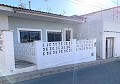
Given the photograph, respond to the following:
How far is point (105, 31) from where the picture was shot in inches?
587

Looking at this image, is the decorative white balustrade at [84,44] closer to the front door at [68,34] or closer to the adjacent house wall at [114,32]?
the adjacent house wall at [114,32]

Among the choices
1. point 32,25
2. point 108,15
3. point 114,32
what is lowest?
point 114,32

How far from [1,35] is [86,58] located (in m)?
7.68

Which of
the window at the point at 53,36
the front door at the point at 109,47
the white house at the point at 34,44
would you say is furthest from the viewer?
the front door at the point at 109,47

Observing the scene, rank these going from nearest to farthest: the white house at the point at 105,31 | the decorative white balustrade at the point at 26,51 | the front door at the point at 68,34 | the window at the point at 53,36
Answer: the decorative white balustrade at the point at 26,51, the window at the point at 53,36, the white house at the point at 105,31, the front door at the point at 68,34

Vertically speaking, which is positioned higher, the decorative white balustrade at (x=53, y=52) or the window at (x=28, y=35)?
the window at (x=28, y=35)

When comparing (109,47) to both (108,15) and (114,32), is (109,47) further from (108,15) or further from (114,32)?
(108,15)

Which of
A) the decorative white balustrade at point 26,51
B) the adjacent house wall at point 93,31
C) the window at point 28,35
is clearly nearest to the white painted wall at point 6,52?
the decorative white balustrade at point 26,51

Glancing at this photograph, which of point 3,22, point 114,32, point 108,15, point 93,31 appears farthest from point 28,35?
point 108,15

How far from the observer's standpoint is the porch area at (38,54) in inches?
291

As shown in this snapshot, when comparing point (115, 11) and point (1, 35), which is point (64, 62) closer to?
point (1, 35)

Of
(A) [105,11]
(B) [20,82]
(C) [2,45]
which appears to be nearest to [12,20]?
(C) [2,45]

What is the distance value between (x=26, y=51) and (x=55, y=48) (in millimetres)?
2096

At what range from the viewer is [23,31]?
1187 cm
